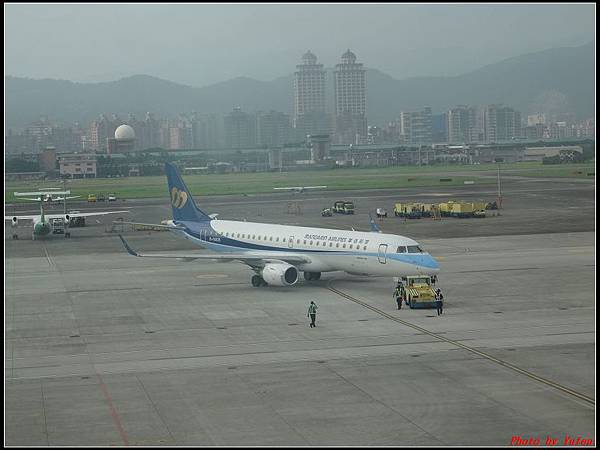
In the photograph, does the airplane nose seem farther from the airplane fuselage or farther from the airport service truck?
the airport service truck

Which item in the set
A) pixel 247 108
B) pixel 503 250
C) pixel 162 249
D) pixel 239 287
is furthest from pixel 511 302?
pixel 247 108

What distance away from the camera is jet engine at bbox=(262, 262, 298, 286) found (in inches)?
2276

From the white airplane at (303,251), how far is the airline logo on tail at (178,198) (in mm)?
2367

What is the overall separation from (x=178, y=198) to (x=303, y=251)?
14.8m

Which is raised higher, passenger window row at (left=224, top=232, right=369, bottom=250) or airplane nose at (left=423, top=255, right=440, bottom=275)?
passenger window row at (left=224, top=232, right=369, bottom=250)

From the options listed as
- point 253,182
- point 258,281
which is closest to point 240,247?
point 258,281

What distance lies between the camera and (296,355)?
3934cm

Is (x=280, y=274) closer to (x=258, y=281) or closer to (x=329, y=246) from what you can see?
(x=258, y=281)

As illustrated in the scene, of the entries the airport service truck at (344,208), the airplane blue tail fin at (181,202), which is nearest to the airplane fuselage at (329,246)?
the airplane blue tail fin at (181,202)

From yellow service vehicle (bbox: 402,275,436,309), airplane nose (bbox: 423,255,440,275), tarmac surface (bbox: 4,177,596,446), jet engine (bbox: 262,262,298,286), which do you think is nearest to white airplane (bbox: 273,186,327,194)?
tarmac surface (bbox: 4,177,596,446)

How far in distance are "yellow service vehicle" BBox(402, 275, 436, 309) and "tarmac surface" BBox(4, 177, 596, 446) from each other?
112 centimetres

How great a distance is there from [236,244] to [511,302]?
20797 millimetres

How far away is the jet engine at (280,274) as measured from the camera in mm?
57812

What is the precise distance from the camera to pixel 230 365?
124 ft
